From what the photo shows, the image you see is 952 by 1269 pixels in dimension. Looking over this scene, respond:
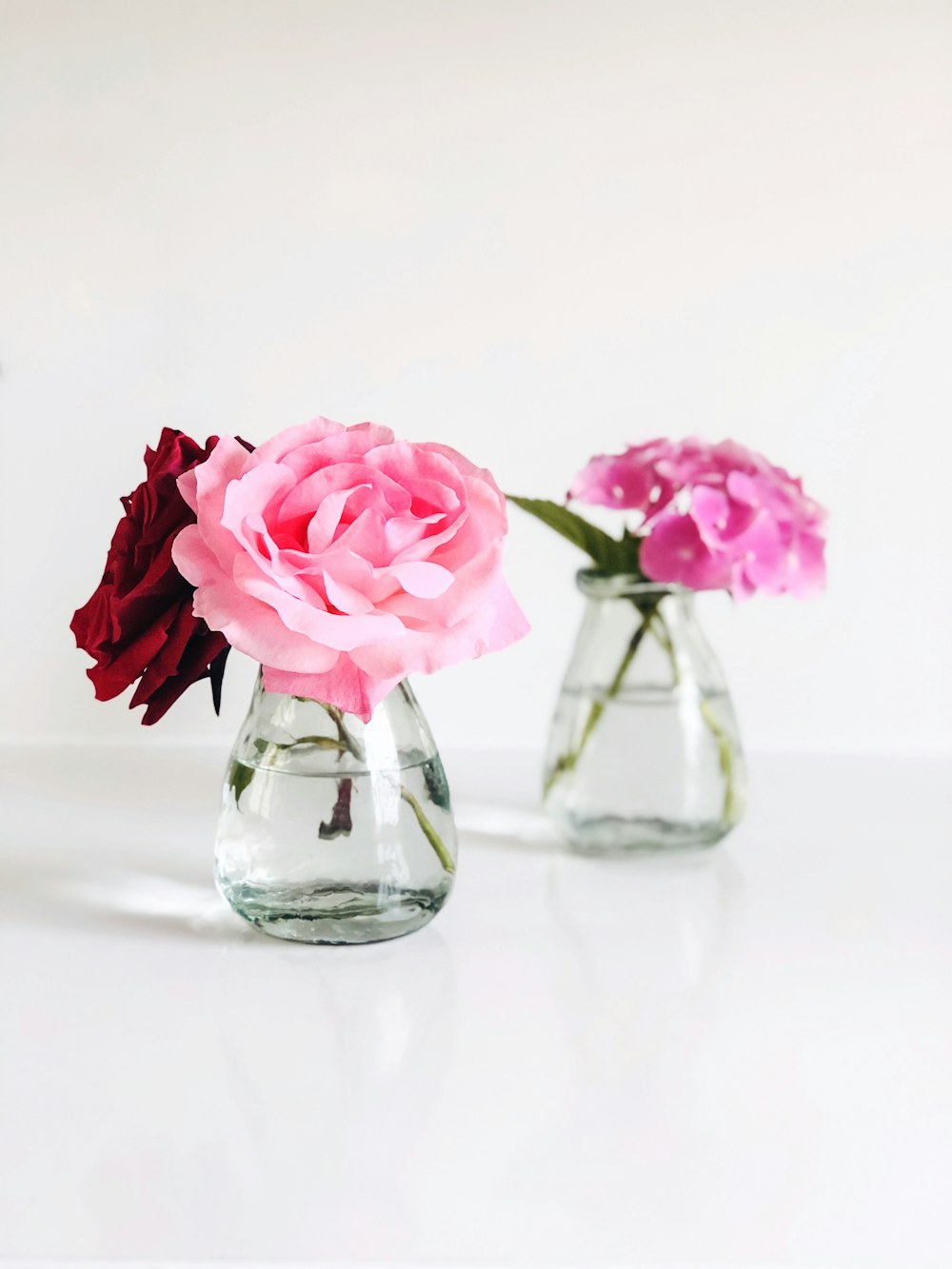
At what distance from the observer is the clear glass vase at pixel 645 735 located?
2.91 feet

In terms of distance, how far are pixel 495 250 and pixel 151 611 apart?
1.87 ft

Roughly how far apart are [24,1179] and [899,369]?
0.94 meters

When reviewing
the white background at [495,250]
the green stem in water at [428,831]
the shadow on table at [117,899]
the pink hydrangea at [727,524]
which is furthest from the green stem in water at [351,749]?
the white background at [495,250]

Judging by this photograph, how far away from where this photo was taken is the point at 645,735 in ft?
2.91

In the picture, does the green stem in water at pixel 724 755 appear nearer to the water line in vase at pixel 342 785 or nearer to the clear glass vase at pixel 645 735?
the clear glass vase at pixel 645 735

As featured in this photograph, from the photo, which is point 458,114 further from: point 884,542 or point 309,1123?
point 309,1123

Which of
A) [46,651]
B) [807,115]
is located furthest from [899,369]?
[46,651]

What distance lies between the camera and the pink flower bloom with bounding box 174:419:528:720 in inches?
25.1

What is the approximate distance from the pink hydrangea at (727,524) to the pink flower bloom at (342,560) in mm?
200

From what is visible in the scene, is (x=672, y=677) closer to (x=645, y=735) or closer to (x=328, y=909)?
(x=645, y=735)

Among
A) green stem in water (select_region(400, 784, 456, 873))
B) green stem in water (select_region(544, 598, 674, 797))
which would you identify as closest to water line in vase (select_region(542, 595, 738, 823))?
green stem in water (select_region(544, 598, 674, 797))

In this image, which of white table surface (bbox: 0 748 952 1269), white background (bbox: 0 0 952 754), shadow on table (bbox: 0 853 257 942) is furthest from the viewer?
white background (bbox: 0 0 952 754)

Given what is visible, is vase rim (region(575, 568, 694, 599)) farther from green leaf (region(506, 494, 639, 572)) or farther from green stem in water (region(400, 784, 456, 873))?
green stem in water (region(400, 784, 456, 873))

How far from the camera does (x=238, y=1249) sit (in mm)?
465
